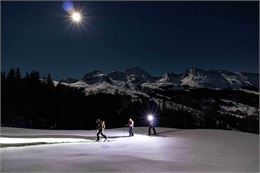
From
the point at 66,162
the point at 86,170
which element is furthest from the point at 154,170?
the point at 66,162

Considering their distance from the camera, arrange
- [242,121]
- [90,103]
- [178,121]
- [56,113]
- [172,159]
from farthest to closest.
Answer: [242,121], [178,121], [90,103], [56,113], [172,159]

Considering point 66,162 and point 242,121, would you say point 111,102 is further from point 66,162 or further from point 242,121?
point 242,121

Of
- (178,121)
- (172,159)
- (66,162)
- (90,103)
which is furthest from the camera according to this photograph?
(178,121)

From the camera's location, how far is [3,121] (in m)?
83.8

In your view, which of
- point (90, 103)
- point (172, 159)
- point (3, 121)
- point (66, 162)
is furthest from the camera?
point (90, 103)

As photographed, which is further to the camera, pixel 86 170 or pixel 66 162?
pixel 66 162

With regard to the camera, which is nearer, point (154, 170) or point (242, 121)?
point (154, 170)

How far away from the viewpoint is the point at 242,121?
18988 cm

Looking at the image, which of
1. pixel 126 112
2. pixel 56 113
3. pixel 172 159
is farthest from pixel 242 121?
pixel 172 159

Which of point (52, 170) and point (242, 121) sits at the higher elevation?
point (52, 170)

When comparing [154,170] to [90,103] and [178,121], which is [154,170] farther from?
[178,121]

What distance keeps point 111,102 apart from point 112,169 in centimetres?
9394

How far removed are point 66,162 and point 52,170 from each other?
5.93 feet

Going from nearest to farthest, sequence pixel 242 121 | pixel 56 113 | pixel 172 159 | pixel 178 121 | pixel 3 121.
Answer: pixel 172 159 → pixel 3 121 → pixel 56 113 → pixel 178 121 → pixel 242 121
